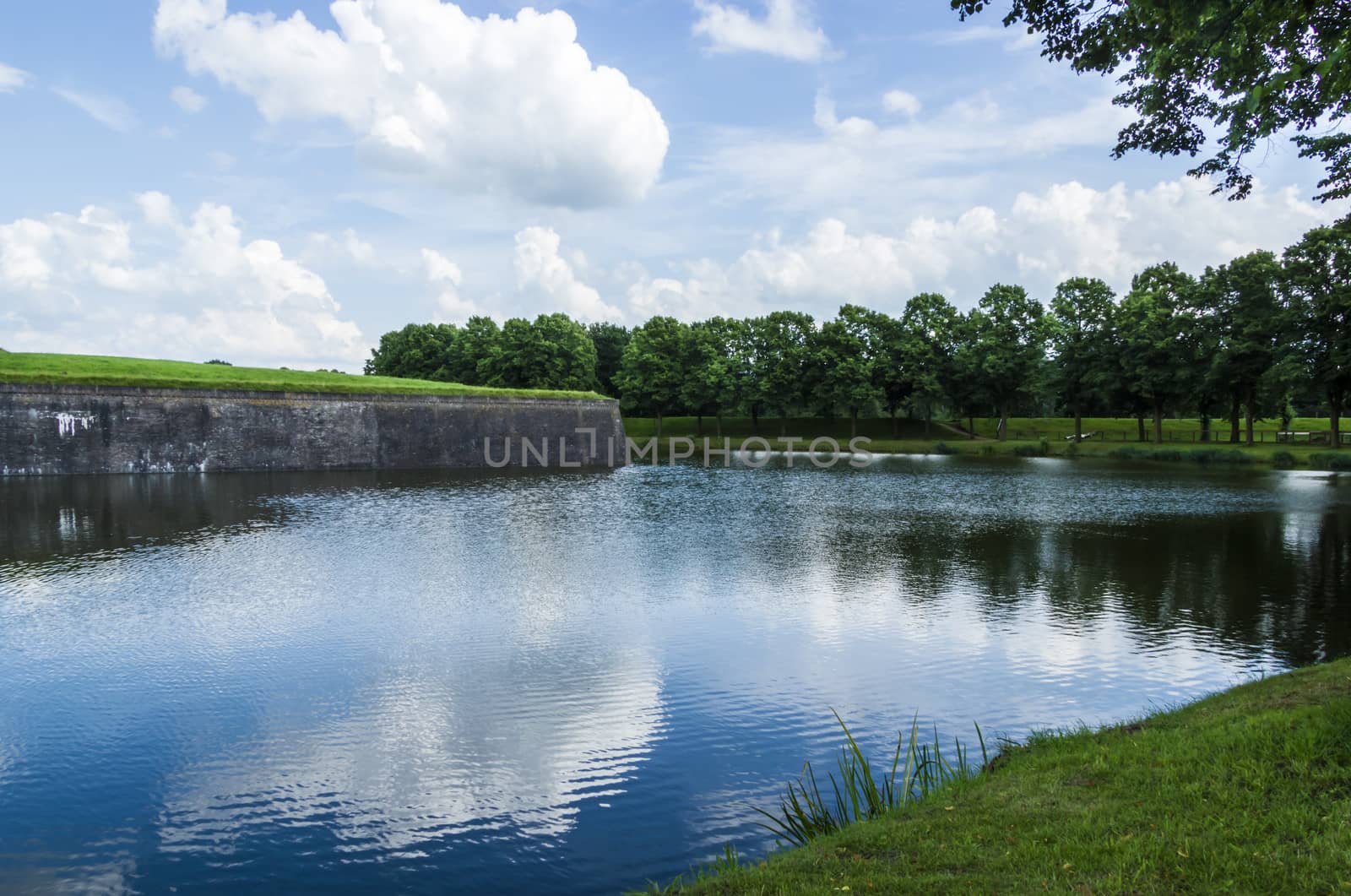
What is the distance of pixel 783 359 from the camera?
7231cm

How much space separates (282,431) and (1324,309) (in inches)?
2037

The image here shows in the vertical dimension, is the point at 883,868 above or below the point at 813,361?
below

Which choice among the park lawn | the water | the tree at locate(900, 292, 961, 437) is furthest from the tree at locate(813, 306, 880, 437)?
the water

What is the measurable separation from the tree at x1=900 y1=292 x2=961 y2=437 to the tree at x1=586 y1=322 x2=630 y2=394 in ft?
110

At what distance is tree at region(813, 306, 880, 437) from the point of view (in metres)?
67.5

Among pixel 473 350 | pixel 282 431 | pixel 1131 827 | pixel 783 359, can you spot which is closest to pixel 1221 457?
pixel 783 359

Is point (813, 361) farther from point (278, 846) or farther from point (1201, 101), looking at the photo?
point (278, 846)

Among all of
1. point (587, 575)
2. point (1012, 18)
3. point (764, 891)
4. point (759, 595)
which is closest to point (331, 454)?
point (587, 575)

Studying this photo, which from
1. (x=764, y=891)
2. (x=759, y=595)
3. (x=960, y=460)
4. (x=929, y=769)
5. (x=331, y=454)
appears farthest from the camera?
(x=960, y=460)

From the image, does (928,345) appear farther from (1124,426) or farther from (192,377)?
(192,377)

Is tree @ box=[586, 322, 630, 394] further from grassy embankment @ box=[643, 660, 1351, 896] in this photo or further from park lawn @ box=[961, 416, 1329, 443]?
grassy embankment @ box=[643, 660, 1351, 896]

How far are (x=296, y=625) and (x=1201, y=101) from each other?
52.0ft

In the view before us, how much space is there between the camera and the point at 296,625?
39.6 ft

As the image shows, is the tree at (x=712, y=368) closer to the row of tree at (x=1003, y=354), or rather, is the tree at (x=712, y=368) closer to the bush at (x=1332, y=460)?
the row of tree at (x=1003, y=354)
